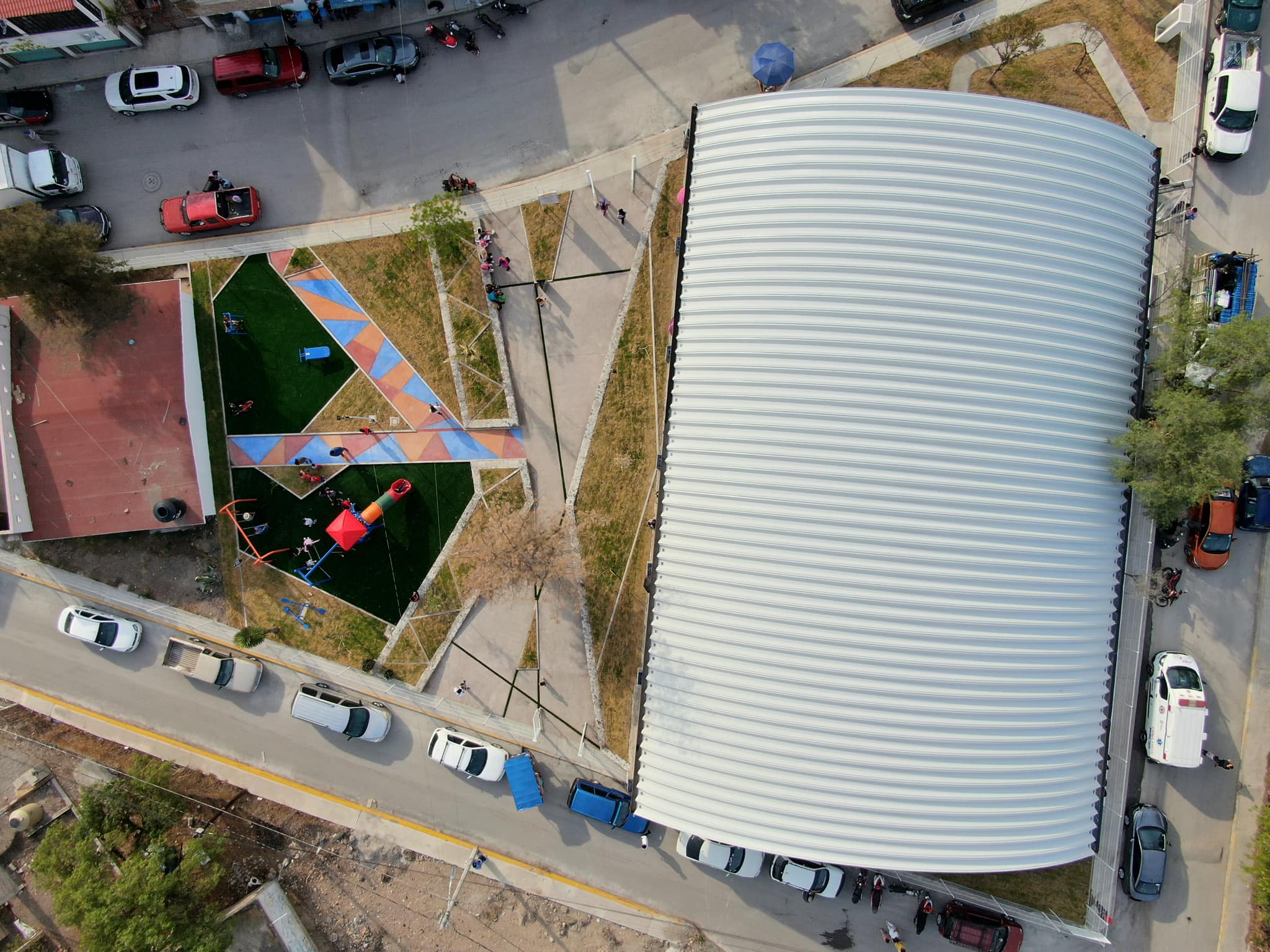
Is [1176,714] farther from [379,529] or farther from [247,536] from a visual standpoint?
[247,536]

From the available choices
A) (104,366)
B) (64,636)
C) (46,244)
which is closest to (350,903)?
(64,636)

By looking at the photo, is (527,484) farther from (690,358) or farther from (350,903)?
(350,903)

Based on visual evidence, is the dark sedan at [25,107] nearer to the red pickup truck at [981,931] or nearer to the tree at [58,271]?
the tree at [58,271]

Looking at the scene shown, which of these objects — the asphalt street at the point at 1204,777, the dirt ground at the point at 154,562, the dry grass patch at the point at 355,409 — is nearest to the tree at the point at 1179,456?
the asphalt street at the point at 1204,777

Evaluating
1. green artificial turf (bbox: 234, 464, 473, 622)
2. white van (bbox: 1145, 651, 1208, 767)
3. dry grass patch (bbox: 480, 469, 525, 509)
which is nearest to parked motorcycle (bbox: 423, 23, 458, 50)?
green artificial turf (bbox: 234, 464, 473, 622)

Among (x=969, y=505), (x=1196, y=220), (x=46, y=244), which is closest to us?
(x=969, y=505)

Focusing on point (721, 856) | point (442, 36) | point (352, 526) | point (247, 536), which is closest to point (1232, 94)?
point (442, 36)

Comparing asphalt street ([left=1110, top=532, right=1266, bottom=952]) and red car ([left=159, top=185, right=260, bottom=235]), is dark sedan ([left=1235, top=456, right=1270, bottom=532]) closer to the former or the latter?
asphalt street ([left=1110, top=532, right=1266, bottom=952])
